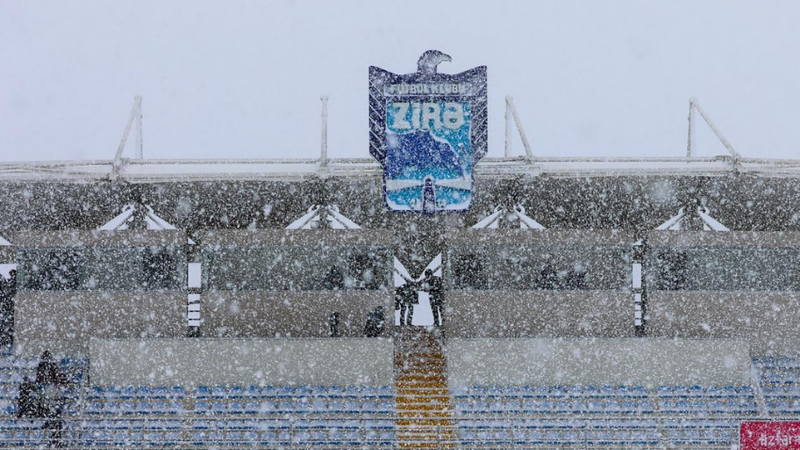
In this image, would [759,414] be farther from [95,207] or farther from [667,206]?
[95,207]

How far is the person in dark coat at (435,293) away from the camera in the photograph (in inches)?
1106

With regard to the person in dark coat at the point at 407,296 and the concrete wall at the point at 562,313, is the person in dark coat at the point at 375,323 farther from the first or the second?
the person in dark coat at the point at 407,296

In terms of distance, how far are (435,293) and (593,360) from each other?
5768 millimetres

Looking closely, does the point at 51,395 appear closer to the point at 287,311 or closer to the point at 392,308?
the point at 287,311

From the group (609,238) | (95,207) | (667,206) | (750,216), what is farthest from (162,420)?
(750,216)

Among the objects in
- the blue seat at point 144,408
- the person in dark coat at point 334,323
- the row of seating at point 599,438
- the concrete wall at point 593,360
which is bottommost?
the row of seating at point 599,438

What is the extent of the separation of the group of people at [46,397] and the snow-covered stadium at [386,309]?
0.47 ft

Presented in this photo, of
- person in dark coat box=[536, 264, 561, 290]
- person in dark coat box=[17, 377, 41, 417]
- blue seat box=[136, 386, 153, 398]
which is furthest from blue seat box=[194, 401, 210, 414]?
person in dark coat box=[536, 264, 561, 290]

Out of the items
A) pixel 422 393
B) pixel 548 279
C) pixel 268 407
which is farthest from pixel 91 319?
pixel 548 279

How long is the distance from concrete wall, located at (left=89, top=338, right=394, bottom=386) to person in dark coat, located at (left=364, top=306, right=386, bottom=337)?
26.0 inches

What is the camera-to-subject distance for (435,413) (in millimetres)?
23203

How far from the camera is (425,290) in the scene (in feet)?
93.2

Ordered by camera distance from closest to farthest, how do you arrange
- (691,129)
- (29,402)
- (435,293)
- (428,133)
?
(29,402) → (428,133) → (691,129) → (435,293)

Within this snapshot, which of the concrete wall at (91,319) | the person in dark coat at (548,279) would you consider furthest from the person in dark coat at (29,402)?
the person in dark coat at (548,279)
